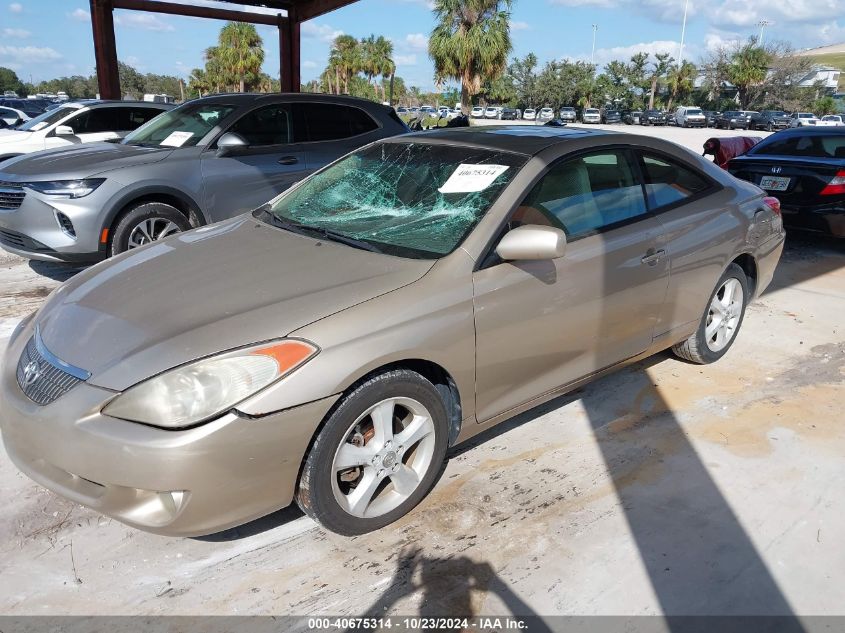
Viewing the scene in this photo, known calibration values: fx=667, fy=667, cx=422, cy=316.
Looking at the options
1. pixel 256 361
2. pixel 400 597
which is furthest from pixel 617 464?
pixel 256 361

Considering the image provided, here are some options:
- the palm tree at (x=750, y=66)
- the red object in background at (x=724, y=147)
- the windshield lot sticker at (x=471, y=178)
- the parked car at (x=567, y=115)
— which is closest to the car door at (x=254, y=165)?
the windshield lot sticker at (x=471, y=178)

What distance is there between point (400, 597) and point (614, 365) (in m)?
1.82

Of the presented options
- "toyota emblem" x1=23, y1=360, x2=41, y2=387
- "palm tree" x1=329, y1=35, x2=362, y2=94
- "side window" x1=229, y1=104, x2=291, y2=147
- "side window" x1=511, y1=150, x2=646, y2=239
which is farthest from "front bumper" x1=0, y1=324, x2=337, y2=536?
"palm tree" x1=329, y1=35, x2=362, y2=94

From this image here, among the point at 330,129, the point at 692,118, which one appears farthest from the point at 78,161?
the point at 692,118

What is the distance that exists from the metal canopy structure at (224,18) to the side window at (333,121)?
5515 millimetres

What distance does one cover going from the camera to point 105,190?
5.42m

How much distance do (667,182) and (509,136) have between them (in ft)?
3.38

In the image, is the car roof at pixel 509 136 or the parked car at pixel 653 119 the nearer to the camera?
the car roof at pixel 509 136

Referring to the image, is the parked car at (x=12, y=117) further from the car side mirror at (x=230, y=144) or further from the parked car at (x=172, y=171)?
the car side mirror at (x=230, y=144)

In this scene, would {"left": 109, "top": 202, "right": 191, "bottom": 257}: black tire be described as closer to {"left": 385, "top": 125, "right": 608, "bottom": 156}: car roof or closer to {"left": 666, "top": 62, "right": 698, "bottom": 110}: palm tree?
{"left": 385, "top": 125, "right": 608, "bottom": 156}: car roof

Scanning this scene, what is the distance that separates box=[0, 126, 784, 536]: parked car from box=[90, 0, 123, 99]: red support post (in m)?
10.9

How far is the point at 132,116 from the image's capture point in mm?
9656

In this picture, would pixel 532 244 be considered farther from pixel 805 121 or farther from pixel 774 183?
pixel 805 121

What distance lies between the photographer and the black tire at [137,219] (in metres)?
5.50
